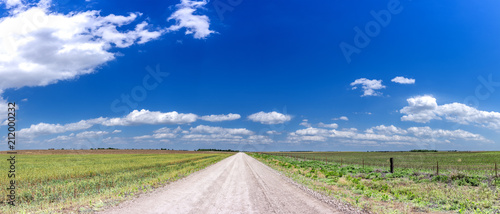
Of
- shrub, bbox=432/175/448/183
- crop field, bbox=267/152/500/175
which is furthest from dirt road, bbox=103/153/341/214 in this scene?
crop field, bbox=267/152/500/175

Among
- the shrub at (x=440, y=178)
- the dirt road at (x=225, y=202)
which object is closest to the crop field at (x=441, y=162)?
the shrub at (x=440, y=178)

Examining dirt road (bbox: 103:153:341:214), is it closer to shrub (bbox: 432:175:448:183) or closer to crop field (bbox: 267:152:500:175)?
shrub (bbox: 432:175:448:183)

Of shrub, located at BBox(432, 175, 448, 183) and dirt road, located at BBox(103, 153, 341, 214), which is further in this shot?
shrub, located at BBox(432, 175, 448, 183)

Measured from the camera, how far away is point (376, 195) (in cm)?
1581

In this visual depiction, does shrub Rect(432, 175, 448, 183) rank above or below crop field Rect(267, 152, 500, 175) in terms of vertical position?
above

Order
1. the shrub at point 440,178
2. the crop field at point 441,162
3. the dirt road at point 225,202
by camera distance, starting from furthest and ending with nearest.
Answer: the crop field at point 441,162 < the shrub at point 440,178 < the dirt road at point 225,202

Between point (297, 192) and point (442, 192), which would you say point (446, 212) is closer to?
point (442, 192)

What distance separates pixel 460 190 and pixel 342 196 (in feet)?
25.8

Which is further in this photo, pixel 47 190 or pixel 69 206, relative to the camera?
pixel 47 190

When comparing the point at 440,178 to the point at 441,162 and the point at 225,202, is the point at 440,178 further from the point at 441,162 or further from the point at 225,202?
the point at 441,162

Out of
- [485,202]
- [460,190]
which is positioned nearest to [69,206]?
[485,202]

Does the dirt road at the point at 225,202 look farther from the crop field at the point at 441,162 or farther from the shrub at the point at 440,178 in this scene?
the crop field at the point at 441,162

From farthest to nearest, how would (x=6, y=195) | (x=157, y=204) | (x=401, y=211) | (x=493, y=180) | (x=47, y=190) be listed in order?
(x=493, y=180) → (x=47, y=190) → (x=6, y=195) → (x=157, y=204) → (x=401, y=211)

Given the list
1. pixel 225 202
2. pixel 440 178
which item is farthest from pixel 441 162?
pixel 225 202
